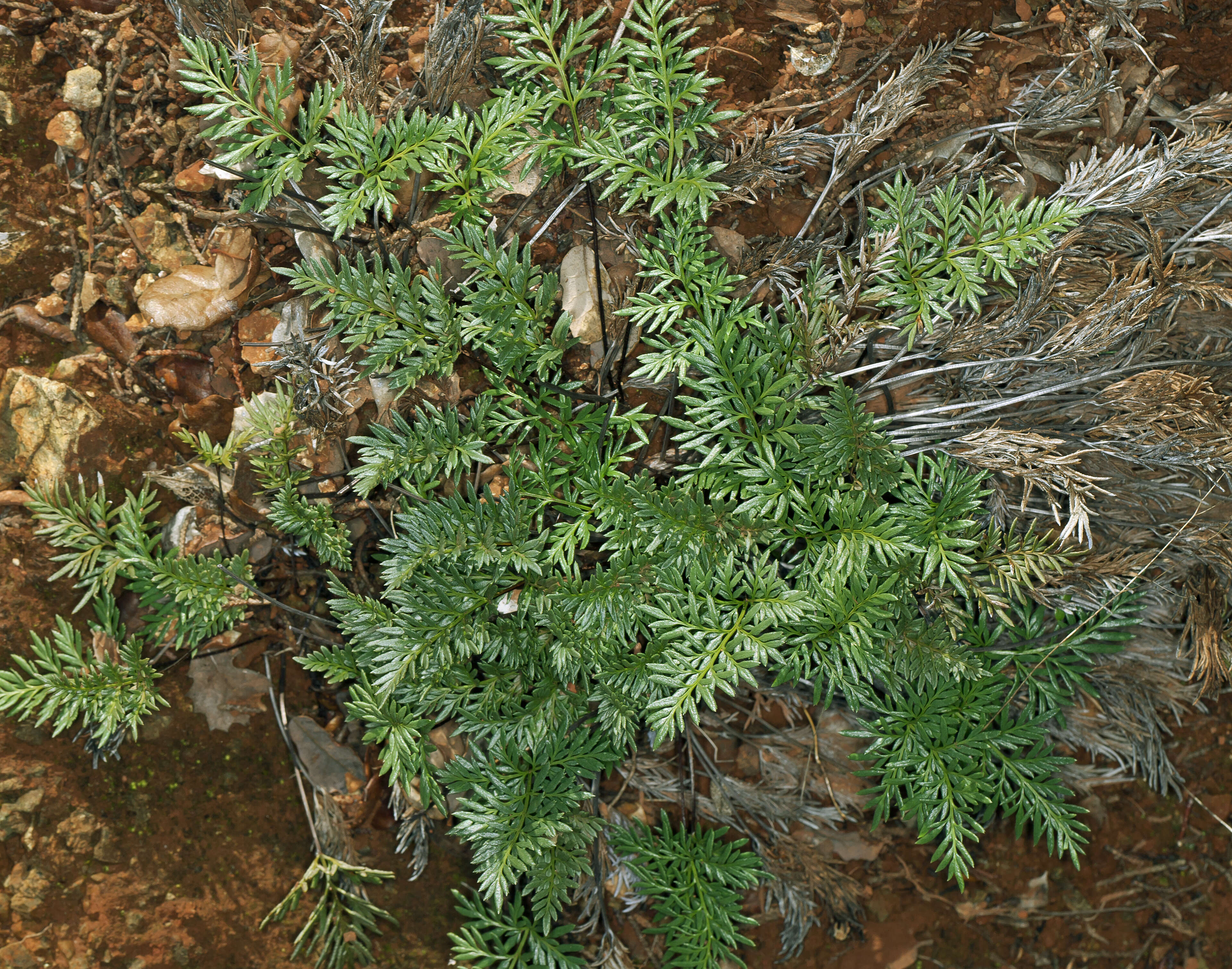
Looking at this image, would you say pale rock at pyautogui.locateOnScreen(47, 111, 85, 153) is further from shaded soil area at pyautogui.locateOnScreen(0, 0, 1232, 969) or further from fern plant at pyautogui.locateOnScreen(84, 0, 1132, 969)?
fern plant at pyautogui.locateOnScreen(84, 0, 1132, 969)

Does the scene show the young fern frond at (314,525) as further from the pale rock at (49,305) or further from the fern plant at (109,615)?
the pale rock at (49,305)

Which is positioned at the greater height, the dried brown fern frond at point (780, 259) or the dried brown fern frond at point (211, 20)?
the dried brown fern frond at point (211, 20)

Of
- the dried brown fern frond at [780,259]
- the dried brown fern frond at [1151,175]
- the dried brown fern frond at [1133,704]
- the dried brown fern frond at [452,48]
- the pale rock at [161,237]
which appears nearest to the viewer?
the dried brown fern frond at [1151,175]

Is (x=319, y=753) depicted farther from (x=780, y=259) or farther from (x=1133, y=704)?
(x=1133, y=704)

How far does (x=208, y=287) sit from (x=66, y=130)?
63 cm

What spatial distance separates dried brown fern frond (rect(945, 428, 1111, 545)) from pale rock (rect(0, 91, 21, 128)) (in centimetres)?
298

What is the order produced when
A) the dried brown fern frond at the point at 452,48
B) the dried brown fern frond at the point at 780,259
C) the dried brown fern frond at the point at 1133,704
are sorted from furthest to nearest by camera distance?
the dried brown fern frond at the point at 1133,704 → the dried brown fern frond at the point at 780,259 → the dried brown fern frond at the point at 452,48

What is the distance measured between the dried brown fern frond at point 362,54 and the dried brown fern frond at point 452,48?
15cm

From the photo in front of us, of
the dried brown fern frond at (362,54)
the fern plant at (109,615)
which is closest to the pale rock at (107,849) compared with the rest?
the fern plant at (109,615)

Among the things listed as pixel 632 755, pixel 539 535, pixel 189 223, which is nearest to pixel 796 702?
pixel 632 755

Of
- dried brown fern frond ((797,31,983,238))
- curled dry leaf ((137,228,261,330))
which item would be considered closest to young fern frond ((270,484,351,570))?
curled dry leaf ((137,228,261,330))

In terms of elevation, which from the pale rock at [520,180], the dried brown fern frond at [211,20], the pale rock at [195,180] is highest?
the dried brown fern frond at [211,20]

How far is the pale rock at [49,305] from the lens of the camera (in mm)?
2457

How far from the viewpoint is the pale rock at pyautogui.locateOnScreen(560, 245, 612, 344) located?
93.9 inches
